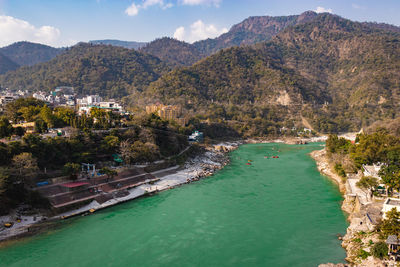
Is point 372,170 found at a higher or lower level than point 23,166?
lower

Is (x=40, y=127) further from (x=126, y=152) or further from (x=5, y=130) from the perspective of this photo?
(x=126, y=152)

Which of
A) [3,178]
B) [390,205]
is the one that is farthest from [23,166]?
[390,205]

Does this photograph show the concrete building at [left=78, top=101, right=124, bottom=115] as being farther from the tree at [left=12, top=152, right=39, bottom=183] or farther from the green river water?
the green river water

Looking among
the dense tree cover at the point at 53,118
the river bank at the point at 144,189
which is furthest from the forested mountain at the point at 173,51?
the dense tree cover at the point at 53,118

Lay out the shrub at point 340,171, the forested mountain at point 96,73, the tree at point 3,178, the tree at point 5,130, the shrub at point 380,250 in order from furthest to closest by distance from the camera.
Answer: the forested mountain at point 96,73 → the shrub at point 340,171 → the tree at point 5,130 → the tree at point 3,178 → the shrub at point 380,250

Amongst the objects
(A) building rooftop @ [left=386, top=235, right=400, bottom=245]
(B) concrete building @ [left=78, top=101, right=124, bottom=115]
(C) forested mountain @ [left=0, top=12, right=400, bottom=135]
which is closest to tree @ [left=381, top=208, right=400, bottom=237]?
(A) building rooftop @ [left=386, top=235, right=400, bottom=245]

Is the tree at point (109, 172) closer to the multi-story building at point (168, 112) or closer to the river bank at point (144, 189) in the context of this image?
the river bank at point (144, 189)
